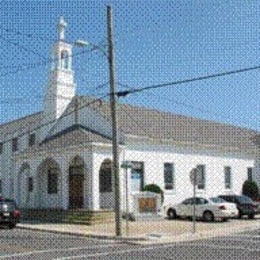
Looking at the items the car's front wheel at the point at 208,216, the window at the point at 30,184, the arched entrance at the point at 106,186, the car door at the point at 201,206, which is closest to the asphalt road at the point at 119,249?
the car's front wheel at the point at 208,216

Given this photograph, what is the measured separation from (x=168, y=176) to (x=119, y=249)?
18285 millimetres

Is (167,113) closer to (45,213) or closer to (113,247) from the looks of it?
(45,213)

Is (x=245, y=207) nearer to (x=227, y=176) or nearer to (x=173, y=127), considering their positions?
(x=227, y=176)

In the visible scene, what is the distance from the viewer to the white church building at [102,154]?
112 feet

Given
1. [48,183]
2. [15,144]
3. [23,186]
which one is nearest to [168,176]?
[48,183]

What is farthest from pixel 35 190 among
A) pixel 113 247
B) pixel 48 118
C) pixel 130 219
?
pixel 113 247

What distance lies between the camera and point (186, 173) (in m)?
38.1

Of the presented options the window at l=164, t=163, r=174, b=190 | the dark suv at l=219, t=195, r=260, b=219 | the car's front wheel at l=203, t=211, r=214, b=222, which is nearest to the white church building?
the window at l=164, t=163, r=174, b=190

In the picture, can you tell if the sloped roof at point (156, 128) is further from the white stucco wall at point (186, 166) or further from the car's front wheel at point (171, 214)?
the car's front wheel at point (171, 214)

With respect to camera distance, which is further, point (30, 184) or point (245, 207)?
point (30, 184)

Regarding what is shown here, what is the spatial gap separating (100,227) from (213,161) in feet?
45.8

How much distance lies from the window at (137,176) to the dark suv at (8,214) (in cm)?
796

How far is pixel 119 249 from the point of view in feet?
62.4

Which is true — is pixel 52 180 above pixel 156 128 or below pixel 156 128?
below
